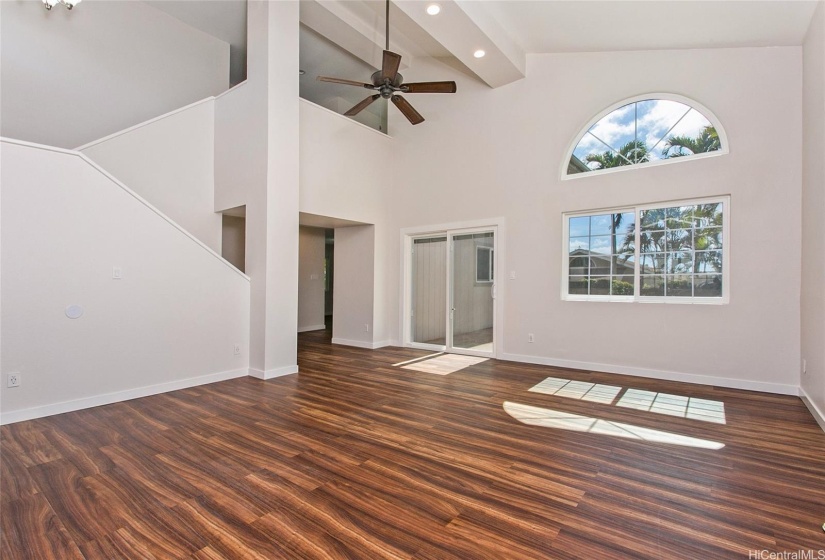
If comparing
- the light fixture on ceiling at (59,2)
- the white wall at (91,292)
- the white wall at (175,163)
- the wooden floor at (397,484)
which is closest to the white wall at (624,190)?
the wooden floor at (397,484)

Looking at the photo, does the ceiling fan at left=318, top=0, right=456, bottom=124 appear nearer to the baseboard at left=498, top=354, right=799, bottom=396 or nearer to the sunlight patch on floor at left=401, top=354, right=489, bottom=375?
the sunlight patch on floor at left=401, top=354, right=489, bottom=375

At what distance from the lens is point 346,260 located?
7.50 metres

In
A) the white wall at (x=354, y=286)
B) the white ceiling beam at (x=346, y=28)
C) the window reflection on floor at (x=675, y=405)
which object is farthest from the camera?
the white wall at (x=354, y=286)

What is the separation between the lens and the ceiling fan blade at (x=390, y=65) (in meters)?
4.44

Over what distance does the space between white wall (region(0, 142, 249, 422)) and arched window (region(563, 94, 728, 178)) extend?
5016mm

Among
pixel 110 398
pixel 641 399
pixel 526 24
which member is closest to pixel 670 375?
pixel 641 399

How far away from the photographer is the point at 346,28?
20.6 ft

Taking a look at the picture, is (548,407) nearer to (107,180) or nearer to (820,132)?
(820,132)

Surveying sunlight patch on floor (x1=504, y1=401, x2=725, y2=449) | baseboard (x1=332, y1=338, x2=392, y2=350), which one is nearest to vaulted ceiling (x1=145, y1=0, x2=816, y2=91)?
sunlight patch on floor (x1=504, y1=401, x2=725, y2=449)

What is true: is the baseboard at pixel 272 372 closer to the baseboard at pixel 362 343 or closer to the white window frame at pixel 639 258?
the baseboard at pixel 362 343

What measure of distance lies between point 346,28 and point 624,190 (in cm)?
490

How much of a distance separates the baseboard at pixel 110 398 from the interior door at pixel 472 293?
3349mm

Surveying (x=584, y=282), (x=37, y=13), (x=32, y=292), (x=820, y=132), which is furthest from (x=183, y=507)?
(x=37, y=13)

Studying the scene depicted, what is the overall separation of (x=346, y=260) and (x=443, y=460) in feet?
17.6
